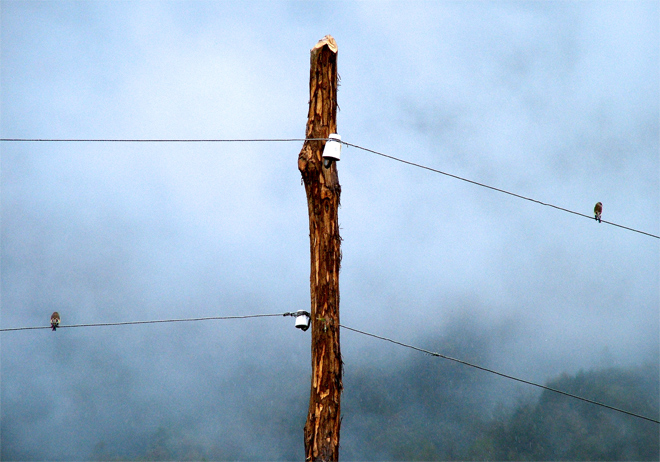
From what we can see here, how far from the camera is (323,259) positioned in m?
9.04

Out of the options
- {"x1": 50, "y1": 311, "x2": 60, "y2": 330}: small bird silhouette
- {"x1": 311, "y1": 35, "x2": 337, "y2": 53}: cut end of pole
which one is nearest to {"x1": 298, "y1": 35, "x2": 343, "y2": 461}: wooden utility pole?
{"x1": 311, "y1": 35, "x2": 337, "y2": 53}: cut end of pole

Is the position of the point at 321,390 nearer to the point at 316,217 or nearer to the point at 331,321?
the point at 331,321

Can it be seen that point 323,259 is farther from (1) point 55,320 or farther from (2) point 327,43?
(1) point 55,320

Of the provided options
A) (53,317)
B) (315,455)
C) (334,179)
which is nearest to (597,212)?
(334,179)

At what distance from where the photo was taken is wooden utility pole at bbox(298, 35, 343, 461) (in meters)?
8.68

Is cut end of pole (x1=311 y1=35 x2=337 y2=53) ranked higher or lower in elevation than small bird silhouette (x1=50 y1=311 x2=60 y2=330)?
higher

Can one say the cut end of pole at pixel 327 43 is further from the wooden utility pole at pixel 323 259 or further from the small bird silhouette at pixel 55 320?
the small bird silhouette at pixel 55 320

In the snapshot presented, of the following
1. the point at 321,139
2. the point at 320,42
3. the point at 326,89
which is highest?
the point at 320,42

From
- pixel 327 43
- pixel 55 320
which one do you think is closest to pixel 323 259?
pixel 327 43

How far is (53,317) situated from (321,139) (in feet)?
22.4

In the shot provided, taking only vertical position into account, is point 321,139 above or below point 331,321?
above

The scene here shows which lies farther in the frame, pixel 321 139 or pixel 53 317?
pixel 53 317

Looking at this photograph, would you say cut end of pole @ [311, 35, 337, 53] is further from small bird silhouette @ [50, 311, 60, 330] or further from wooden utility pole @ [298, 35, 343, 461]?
small bird silhouette @ [50, 311, 60, 330]

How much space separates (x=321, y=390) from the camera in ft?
28.7
